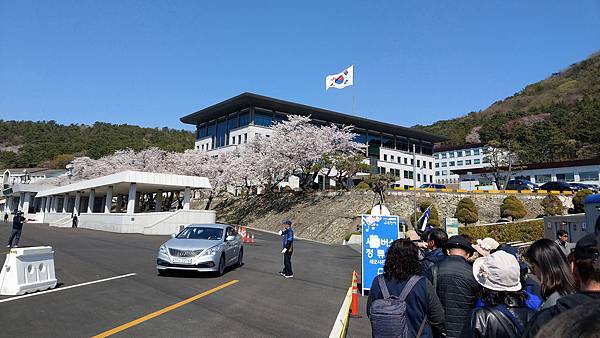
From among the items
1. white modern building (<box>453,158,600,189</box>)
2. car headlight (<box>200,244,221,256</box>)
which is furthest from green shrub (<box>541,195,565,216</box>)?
car headlight (<box>200,244,221,256</box>)

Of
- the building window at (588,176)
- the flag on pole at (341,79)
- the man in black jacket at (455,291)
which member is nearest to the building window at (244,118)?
the flag on pole at (341,79)

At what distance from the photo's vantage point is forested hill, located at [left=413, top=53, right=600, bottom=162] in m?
77.4

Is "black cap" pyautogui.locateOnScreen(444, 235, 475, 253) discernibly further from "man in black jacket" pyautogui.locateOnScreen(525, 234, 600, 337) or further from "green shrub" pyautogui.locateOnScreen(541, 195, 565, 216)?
"green shrub" pyautogui.locateOnScreen(541, 195, 565, 216)

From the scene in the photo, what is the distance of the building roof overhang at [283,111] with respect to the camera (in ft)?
204

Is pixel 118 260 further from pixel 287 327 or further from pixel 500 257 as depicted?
pixel 500 257

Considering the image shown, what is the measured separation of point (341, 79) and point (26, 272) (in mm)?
54705

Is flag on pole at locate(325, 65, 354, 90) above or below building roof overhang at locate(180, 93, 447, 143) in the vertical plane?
above

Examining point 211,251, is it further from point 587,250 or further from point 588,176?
point 588,176

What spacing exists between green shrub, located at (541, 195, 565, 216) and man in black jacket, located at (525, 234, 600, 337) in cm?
4450

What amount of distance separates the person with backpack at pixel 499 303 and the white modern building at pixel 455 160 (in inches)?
3798

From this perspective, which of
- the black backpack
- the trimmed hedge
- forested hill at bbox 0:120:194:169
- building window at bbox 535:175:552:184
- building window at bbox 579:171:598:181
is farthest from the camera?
forested hill at bbox 0:120:194:169

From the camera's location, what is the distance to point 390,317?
343 centimetres

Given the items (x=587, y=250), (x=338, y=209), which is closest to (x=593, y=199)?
(x=587, y=250)

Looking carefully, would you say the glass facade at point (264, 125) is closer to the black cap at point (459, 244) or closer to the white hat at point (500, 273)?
the black cap at point (459, 244)
